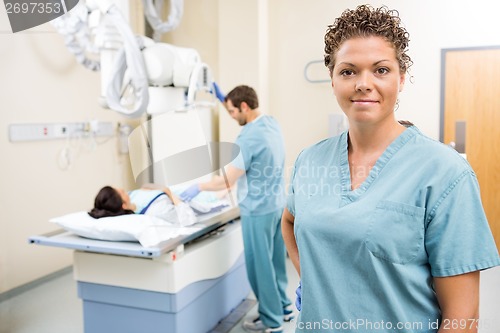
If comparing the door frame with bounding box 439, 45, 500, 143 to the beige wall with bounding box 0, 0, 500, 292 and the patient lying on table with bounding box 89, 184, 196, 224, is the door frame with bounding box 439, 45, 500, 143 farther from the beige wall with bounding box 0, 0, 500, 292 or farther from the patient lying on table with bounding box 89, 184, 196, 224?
the patient lying on table with bounding box 89, 184, 196, 224

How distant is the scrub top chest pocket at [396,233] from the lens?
687mm

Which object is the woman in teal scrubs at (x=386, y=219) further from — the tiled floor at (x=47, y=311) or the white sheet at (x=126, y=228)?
the tiled floor at (x=47, y=311)

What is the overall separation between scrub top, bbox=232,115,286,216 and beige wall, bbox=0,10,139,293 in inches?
48.5

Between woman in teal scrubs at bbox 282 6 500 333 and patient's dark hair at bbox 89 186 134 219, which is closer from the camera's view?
woman in teal scrubs at bbox 282 6 500 333

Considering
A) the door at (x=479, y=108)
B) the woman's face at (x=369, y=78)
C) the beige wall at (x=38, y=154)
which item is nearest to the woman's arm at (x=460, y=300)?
the door at (x=479, y=108)

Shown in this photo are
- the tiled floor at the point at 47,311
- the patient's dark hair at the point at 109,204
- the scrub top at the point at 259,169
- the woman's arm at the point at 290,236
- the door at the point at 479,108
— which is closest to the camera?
the door at the point at 479,108

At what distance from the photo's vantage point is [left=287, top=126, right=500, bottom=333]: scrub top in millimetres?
666

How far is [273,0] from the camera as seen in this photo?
111 centimetres

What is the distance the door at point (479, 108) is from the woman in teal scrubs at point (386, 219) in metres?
0.11

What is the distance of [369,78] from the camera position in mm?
692

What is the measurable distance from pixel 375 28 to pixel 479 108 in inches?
10.4

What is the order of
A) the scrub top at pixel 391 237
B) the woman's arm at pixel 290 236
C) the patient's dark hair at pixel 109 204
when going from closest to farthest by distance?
1. the scrub top at pixel 391 237
2. the woman's arm at pixel 290 236
3. the patient's dark hair at pixel 109 204

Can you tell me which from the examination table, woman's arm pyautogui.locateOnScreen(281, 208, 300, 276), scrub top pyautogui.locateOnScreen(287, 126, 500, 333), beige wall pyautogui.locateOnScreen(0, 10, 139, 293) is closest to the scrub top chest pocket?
scrub top pyautogui.locateOnScreen(287, 126, 500, 333)

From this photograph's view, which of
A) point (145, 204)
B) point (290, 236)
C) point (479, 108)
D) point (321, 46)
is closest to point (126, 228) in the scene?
point (145, 204)
